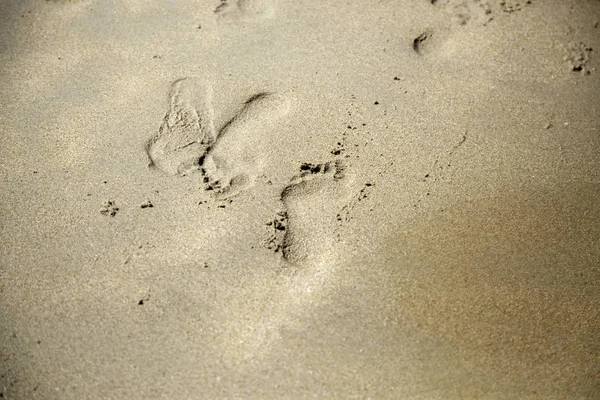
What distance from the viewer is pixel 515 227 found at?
193 cm

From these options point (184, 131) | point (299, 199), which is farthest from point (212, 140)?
point (299, 199)

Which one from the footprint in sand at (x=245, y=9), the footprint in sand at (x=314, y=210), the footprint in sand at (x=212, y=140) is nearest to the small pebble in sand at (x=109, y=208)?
the footprint in sand at (x=212, y=140)

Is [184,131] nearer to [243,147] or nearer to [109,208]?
[243,147]

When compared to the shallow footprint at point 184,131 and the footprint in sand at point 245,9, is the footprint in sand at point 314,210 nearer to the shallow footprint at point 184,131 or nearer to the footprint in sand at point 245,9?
the shallow footprint at point 184,131

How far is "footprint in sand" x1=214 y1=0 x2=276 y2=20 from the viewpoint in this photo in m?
2.47

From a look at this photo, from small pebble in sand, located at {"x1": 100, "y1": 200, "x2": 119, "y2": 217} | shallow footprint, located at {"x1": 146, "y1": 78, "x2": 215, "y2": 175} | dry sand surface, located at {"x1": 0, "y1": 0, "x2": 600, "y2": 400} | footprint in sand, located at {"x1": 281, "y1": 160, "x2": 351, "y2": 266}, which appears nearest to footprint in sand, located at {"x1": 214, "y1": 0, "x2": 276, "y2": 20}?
dry sand surface, located at {"x1": 0, "y1": 0, "x2": 600, "y2": 400}

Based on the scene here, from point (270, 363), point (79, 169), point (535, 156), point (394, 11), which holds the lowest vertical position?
point (270, 363)

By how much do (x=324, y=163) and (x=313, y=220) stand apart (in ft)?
0.85

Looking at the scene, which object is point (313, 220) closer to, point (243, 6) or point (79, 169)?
point (79, 169)

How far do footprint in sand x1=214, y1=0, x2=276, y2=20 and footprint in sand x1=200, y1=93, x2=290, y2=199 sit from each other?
1.64 ft

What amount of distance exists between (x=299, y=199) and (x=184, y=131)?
54 cm

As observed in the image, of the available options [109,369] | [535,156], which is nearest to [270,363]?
[109,369]

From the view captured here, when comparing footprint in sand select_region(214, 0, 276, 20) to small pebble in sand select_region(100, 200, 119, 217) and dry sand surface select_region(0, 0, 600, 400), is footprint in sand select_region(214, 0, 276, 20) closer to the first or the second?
dry sand surface select_region(0, 0, 600, 400)

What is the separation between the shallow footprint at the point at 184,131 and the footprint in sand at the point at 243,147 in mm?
53
